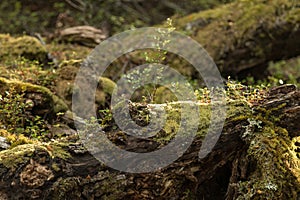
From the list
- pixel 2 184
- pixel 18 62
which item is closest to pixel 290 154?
pixel 2 184

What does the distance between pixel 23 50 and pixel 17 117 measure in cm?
317

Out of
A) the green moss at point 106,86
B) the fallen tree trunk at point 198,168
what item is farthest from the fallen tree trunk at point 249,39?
the fallen tree trunk at point 198,168

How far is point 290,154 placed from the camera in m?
4.14

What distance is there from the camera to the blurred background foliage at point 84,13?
11695 millimetres

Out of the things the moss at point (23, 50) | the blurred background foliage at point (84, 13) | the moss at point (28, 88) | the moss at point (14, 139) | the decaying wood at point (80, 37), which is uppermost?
the blurred background foliage at point (84, 13)

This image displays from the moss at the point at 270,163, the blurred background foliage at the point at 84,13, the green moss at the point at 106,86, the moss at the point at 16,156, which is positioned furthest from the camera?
the blurred background foliage at the point at 84,13

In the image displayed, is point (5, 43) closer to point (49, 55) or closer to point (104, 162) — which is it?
point (49, 55)

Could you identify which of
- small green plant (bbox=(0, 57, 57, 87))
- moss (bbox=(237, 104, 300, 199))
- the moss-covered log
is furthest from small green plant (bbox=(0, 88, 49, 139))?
the moss-covered log

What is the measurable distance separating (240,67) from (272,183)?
18.6ft

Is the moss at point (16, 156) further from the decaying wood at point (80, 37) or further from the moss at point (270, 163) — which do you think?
the decaying wood at point (80, 37)

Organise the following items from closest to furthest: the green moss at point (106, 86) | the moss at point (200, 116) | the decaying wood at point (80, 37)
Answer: the moss at point (200, 116), the green moss at point (106, 86), the decaying wood at point (80, 37)

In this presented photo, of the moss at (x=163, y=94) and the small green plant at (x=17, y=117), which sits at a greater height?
the moss at (x=163, y=94)

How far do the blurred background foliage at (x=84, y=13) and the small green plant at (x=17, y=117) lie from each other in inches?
247

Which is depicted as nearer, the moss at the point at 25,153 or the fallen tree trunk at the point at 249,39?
the moss at the point at 25,153
